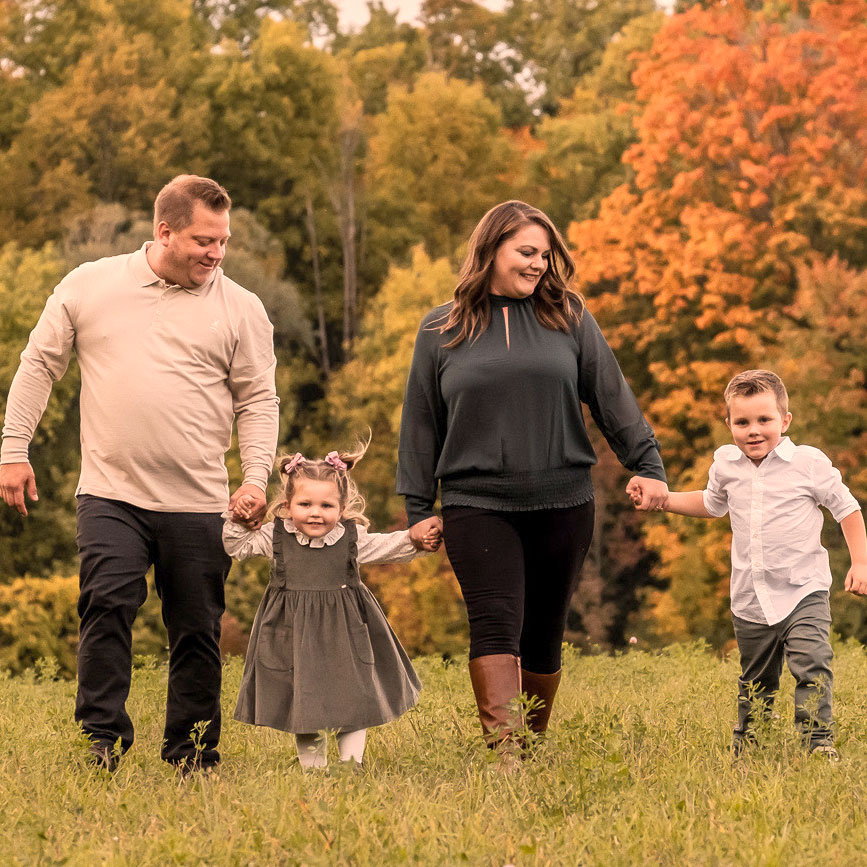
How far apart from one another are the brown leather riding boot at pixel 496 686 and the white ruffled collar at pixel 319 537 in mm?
718

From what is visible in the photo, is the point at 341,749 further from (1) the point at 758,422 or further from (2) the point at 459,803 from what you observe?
(1) the point at 758,422

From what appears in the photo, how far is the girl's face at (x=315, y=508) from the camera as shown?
5.70m

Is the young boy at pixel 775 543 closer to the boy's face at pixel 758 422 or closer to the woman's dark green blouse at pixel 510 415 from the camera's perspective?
the boy's face at pixel 758 422

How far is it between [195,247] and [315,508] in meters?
1.10

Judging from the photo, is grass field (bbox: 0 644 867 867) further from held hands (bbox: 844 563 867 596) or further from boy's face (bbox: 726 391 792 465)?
boy's face (bbox: 726 391 792 465)

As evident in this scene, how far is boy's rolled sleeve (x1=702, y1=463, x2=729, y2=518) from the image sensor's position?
6.07 meters

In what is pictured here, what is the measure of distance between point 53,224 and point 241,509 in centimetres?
3380

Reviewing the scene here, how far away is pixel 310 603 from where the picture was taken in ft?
18.5

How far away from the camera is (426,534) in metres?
5.61

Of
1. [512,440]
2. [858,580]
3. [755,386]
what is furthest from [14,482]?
[858,580]

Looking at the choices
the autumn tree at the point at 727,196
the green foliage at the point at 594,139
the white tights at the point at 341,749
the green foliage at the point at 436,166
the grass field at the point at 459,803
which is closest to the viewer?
the grass field at the point at 459,803

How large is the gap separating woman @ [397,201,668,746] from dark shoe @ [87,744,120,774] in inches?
54.4

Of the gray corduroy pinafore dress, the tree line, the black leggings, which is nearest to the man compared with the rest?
the gray corduroy pinafore dress

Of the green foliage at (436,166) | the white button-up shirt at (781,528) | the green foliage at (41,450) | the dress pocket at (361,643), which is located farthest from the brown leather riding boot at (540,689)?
the green foliage at (436,166)
